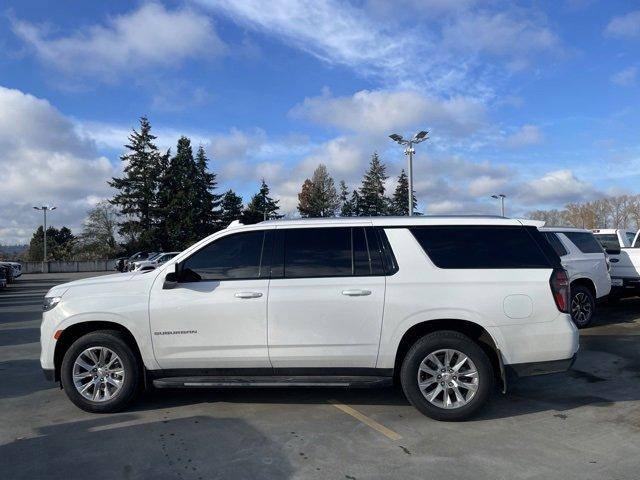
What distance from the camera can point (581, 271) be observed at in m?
10.6

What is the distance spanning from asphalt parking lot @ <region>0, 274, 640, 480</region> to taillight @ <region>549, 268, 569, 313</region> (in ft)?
3.78

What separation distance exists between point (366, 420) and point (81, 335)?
10.4 ft

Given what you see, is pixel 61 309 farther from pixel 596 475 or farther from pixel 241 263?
pixel 596 475

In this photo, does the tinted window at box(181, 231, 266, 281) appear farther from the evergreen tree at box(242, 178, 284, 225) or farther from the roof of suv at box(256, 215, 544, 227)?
the evergreen tree at box(242, 178, 284, 225)

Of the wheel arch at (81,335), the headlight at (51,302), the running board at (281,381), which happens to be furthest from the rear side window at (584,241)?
the headlight at (51,302)

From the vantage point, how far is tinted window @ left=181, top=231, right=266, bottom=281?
216 inches

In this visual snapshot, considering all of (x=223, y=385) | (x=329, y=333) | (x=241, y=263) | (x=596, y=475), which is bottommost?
(x=596, y=475)

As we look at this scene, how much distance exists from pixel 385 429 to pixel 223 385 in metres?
1.68

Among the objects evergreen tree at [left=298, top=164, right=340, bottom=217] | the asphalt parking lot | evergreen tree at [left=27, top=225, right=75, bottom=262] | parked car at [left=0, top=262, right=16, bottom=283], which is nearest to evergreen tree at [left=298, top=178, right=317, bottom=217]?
evergreen tree at [left=298, top=164, right=340, bottom=217]

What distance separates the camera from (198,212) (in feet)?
203

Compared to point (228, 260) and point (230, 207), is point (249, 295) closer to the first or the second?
point (228, 260)

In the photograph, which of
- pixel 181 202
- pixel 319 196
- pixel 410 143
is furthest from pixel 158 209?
pixel 410 143

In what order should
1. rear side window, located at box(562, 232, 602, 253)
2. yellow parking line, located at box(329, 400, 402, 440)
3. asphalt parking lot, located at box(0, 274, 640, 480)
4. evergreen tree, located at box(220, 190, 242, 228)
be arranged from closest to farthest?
asphalt parking lot, located at box(0, 274, 640, 480)
yellow parking line, located at box(329, 400, 402, 440)
rear side window, located at box(562, 232, 602, 253)
evergreen tree, located at box(220, 190, 242, 228)

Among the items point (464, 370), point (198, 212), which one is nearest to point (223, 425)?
point (464, 370)
